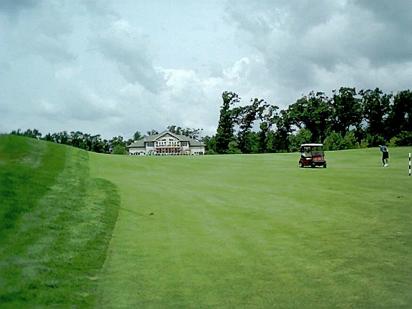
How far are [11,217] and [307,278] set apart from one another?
7966 mm

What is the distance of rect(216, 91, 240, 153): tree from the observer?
12025cm

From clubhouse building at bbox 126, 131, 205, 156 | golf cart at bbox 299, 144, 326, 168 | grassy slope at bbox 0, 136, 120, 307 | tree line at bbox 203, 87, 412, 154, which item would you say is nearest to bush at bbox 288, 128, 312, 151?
tree line at bbox 203, 87, 412, 154

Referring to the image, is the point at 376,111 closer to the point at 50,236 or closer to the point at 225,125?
the point at 225,125

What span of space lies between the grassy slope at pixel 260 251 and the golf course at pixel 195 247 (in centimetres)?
3

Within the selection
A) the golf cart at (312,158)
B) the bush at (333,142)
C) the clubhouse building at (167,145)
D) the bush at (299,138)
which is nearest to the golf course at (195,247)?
the golf cart at (312,158)

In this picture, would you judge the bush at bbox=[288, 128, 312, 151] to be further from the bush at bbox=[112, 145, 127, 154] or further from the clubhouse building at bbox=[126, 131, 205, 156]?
the bush at bbox=[112, 145, 127, 154]

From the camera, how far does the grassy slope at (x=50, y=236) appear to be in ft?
29.2

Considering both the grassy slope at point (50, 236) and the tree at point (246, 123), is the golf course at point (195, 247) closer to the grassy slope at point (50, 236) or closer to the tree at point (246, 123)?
the grassy slope at point (50, 236)

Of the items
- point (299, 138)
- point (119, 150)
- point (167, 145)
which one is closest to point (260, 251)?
point (299, 138)

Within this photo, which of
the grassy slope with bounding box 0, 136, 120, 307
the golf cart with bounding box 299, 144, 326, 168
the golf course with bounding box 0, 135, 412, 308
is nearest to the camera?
the golf course with bounding box 0, 135, 412, 308

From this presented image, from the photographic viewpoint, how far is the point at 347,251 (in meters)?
12.1

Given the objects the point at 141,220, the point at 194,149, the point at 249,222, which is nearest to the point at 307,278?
the point at 249,222

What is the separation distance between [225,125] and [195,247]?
109347 mm

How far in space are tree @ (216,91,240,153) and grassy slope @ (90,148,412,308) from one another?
318 feet
